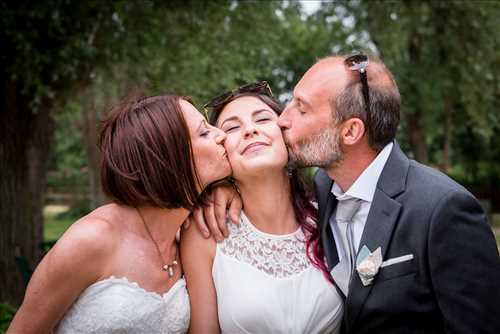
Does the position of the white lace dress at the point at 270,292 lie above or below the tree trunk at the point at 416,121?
above

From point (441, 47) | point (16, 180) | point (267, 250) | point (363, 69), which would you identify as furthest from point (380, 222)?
point (441, 47)

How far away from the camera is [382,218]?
2900 mm

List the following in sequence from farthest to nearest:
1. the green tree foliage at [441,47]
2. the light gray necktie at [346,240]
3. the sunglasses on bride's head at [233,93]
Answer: the green tree foliage at [441,47] < the sunglasses on bride's head at [233,93] < the light gray necktie at [346,240]

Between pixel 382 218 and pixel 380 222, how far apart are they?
0.02 m

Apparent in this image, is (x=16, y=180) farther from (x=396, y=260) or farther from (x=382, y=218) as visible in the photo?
(x=396, y=260)

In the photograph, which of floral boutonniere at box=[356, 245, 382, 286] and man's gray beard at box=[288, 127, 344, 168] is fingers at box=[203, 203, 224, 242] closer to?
man's gray beard at box=[288, 127, 344, 168]

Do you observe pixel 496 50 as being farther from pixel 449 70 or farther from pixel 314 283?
pixel 314 283

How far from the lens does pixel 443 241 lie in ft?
8.69

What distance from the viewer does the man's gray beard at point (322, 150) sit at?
3.24 metres

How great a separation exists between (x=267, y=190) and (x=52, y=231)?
2026 cm

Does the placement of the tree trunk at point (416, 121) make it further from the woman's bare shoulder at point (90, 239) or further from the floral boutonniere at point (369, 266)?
the woman's bare shoulder at point (90, 239)

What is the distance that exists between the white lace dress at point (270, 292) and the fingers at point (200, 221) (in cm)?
12

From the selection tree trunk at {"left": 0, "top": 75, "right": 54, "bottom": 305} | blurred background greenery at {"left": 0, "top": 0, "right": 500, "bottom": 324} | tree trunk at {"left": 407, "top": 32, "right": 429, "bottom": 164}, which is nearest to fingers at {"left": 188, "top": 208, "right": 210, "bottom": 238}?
blurred background greenery at {"left": 0, "top": 0, "right": 500, "bottom": 324}

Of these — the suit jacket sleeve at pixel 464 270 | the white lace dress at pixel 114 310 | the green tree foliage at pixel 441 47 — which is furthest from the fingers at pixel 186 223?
the green tree foliage at pixel 441 47
